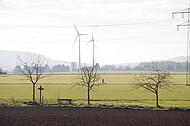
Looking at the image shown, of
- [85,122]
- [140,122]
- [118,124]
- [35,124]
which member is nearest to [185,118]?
[140,122]

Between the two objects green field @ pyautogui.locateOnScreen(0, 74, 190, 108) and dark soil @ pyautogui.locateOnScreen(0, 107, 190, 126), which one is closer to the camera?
dark soil @ pyautogui.locateOnScreen(0, 107, 190, 126)

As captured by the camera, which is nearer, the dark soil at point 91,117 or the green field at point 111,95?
the dark soil at point 91,117

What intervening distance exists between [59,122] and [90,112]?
20.5 feet

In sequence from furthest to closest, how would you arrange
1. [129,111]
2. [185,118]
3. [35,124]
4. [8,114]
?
1. [129,111]
2. [8,114]
3. [185,118]
4. [35,124]

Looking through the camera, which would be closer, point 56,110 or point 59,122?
point 59,122

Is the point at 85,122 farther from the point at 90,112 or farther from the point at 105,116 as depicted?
the point at 90,112

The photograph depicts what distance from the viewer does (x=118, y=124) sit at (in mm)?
24953

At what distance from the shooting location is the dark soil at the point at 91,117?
25391mm

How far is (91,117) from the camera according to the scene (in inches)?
1119

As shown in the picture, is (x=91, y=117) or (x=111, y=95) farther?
(x=111, y=95)

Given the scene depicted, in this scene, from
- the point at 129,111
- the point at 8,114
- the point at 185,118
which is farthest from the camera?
the point at 129,111

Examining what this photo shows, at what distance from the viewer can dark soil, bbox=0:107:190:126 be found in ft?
83.3

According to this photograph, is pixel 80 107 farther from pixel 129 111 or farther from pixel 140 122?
pixel 140 122

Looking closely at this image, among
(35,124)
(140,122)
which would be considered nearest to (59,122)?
(35,124)
